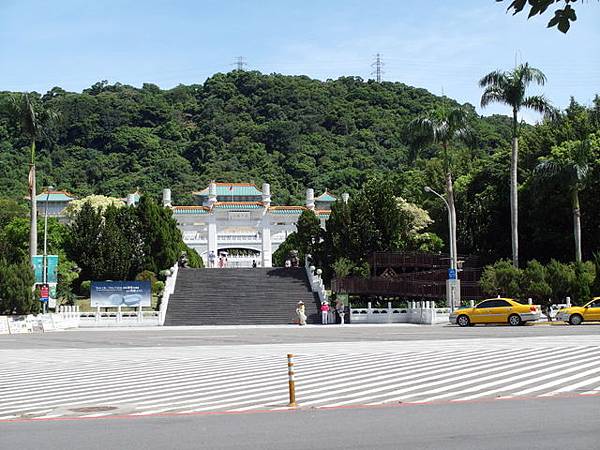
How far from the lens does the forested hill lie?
136 metres

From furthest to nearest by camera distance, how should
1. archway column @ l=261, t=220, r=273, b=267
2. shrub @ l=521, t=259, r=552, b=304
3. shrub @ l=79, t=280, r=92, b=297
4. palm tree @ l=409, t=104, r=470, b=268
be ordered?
archway column @ l=261, t=220, r=273, b=267 → shrub @ l=79, t=280, r=92, b=297 → palm tree @ l=409, t=104, r=470, b=268 → shrub @ l=521, t=259, r=552, b=304

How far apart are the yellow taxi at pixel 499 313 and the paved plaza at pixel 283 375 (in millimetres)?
9388

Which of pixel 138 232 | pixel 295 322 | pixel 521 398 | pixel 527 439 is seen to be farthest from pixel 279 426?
pixel 138 232

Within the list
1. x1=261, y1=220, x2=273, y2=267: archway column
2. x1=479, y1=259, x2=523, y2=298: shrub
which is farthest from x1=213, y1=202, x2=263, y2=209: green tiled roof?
x1=479, y1=259, x2=523, y2=298: shrub

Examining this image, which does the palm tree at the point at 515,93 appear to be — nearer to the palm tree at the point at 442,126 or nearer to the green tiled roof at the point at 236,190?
the palm tree at the point at 442,126

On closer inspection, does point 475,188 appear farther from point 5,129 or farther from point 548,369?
point 5,129

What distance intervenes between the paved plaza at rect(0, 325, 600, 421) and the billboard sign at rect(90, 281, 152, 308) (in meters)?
24.1

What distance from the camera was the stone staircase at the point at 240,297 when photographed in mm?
51766

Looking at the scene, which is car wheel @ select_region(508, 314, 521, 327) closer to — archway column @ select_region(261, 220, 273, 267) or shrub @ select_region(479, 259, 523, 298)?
shrub @ select_region(479, 259, 523, 298)

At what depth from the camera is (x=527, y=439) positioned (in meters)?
9.98

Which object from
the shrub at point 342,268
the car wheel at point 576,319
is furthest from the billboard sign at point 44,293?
the car wheel at point 576,319

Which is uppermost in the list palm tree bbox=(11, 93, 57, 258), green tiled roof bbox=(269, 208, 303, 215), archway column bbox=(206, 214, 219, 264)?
palm tree bbox=(11, 93, 57, 258)

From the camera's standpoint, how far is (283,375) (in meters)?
17.8

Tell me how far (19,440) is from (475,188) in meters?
68.8
